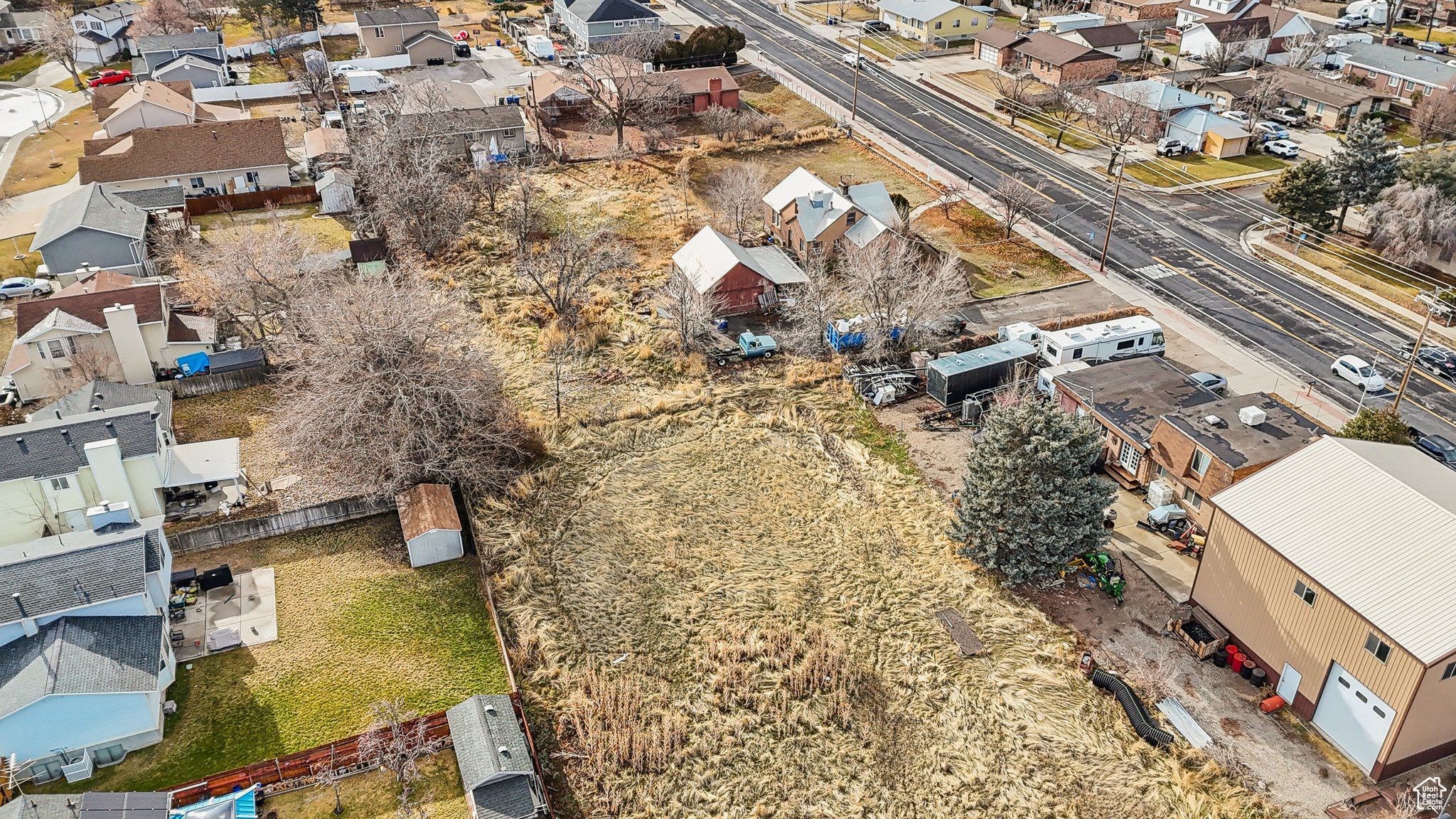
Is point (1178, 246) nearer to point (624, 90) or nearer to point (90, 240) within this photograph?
point (624, 90)

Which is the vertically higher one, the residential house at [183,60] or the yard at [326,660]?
the residential house at [183,60]

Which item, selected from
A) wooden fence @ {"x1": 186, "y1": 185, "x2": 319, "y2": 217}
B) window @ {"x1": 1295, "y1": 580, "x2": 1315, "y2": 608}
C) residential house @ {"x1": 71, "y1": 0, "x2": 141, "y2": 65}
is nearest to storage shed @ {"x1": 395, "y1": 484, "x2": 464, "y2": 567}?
window @ {"x1": 1295, "y1": 580, "x2": 1315, "y2": 608}

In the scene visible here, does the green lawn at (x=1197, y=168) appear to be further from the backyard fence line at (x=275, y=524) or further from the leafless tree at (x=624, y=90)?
the backyard fence line at (x=275, y=524)

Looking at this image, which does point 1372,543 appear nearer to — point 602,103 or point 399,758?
point 399,758

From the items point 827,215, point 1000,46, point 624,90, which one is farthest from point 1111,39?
point 827,215

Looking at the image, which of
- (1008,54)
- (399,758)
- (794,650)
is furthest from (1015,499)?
(1008,54)

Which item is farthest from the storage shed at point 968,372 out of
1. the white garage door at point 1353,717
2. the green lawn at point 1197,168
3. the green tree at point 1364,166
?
the green lawn at point 1197,168
